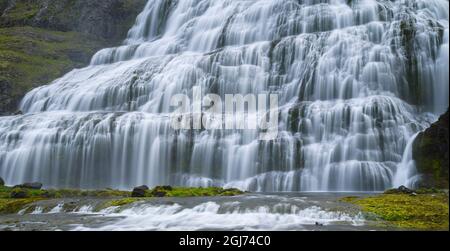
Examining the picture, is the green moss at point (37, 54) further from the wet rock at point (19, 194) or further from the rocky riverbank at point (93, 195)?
the wet rock at point (19, 194)

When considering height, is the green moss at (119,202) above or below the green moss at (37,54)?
below

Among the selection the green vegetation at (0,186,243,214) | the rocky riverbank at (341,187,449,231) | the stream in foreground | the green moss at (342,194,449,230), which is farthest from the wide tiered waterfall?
the stream in foreground

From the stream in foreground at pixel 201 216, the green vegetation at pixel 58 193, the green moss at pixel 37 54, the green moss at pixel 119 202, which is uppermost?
the green moss at pixel 37 54

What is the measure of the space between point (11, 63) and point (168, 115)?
21836mm

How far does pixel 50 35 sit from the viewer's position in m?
52.9

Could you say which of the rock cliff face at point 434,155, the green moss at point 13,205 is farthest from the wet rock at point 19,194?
the rock cliff face at point 434,155

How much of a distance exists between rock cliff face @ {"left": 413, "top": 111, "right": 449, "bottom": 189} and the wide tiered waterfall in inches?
37.1

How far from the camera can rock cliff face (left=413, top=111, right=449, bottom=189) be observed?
20.7m

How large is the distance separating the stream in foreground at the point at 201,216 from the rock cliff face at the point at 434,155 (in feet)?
19.4

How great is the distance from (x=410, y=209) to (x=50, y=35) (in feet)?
153

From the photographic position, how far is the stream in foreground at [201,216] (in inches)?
558

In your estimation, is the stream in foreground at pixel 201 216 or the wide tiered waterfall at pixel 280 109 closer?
the stream in foreground at pixel 201 216

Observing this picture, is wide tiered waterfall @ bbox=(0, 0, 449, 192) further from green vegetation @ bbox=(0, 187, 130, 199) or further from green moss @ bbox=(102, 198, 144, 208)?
green moss @ bbox=(102, 198, 144, 208)

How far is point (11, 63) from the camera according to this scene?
44.3 metres
